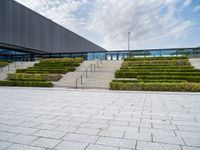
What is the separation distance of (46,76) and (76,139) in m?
14.0

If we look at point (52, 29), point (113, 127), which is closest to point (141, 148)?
point (113, 127)

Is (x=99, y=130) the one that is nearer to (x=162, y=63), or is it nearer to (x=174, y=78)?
(x=174, y=78)

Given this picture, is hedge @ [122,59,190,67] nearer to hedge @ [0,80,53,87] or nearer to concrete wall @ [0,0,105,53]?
hedge @ [0,80,53,87]

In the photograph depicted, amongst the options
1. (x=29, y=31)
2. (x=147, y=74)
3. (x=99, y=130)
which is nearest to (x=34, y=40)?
(x=29, y=31)

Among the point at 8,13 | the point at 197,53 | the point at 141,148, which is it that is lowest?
the point at 141,148

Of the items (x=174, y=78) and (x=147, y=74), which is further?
(x=147, y=74)

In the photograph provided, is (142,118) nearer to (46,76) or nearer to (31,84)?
(31,84)

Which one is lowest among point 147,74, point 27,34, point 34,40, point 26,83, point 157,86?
point 157,86

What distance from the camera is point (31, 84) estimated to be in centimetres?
1500

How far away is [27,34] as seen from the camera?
102ft

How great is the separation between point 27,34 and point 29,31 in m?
0.83

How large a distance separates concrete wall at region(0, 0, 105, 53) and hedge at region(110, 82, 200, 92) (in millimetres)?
21619

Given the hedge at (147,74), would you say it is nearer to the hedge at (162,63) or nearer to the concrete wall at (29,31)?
the hedge at (162,63)

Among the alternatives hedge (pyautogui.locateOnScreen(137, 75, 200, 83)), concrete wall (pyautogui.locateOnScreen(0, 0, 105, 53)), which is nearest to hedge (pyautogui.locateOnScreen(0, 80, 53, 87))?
hedge (pyautogui.locateOnScreen(137, 75, 200, 83))
